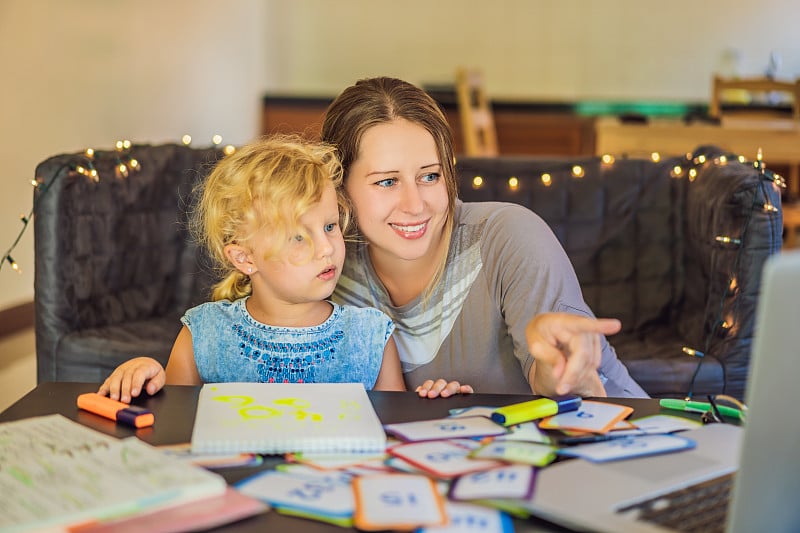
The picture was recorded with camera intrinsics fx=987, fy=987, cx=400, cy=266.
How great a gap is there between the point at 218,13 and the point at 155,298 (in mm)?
3935

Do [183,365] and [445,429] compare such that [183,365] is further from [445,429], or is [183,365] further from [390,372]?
[445,429]

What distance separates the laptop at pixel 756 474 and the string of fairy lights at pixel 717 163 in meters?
1.08

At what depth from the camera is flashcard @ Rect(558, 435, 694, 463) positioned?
100 centimetres

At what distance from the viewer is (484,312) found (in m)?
1.74

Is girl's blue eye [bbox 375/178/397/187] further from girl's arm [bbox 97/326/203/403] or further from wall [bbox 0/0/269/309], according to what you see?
wall [bbox 0/0/269/309]

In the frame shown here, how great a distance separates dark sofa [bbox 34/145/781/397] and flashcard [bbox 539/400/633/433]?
4.03 feet

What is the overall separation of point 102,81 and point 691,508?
14.1ft

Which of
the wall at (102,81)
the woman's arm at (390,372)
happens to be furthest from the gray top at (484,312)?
the wall at (102,81)

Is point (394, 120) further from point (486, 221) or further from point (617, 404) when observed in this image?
point (617, 404)

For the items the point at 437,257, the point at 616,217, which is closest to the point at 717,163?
the point at 616,217

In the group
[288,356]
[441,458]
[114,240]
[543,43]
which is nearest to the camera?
[441,458]

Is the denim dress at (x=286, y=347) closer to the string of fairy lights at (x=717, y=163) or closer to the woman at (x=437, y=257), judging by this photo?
the woman at (x=437, y=257)

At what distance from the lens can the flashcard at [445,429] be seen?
1.08 meters

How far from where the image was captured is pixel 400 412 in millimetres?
1181
